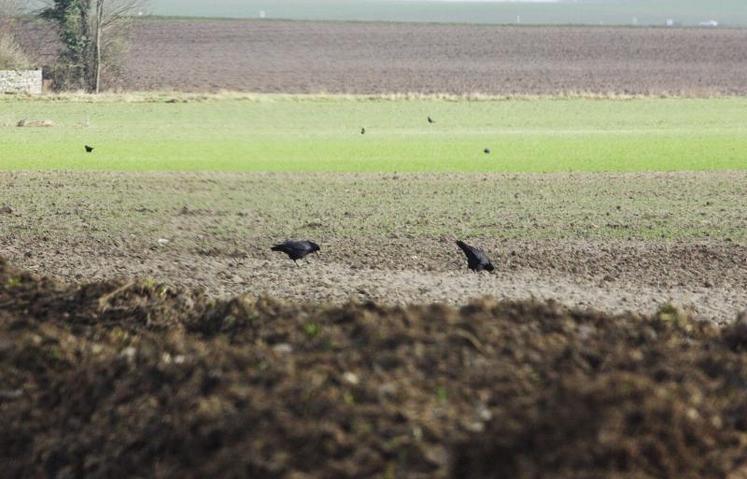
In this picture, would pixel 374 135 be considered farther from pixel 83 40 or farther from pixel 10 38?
pixel 10 38

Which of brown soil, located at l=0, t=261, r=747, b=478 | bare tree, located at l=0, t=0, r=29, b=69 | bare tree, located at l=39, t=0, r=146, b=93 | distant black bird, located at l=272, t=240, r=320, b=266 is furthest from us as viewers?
bare tree, located at l=39, t=0, r=146, b=93

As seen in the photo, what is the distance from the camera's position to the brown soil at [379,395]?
15.7 ft

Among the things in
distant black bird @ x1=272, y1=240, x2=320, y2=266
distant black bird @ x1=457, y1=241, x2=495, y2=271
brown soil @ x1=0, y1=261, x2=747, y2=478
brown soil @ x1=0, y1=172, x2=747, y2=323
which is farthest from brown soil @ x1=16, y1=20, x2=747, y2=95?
brown soil @ x1=0, y1=261, x2=747, y2=478

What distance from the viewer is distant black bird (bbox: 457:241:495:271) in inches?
482

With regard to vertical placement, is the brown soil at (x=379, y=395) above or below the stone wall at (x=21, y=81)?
above

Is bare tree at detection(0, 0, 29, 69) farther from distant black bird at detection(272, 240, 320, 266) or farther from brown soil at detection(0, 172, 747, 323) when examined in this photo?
distant black bird at detection(272, 240, 320, 266)

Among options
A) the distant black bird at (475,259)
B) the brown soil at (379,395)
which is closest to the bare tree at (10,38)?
the distant black bird at (475,259)

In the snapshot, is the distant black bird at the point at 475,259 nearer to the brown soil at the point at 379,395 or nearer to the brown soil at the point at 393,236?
the brown soil at the point at 393,236

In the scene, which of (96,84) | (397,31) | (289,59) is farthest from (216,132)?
(397,31)

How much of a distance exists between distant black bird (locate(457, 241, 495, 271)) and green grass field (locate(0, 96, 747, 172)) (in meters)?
10.3

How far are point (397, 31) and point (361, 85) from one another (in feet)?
160

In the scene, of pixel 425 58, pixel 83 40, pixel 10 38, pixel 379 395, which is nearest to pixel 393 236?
pixel 379 395

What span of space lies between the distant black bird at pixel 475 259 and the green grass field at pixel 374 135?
33.7 ft

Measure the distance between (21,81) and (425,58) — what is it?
4385 centimetres
